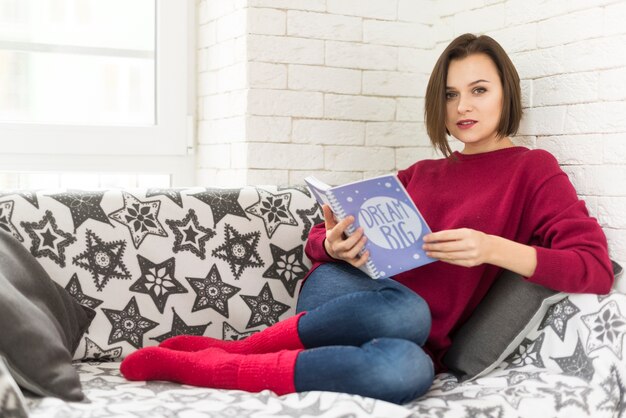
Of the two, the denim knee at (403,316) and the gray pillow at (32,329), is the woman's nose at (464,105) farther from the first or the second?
the gray pillow at (32,329)

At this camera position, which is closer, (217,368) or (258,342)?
(217,368)

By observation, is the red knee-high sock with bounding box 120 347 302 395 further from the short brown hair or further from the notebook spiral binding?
the short brown hair

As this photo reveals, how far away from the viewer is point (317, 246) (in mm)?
2104

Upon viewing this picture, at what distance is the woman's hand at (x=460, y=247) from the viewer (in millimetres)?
1817

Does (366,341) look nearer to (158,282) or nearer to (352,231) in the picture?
(352,231)

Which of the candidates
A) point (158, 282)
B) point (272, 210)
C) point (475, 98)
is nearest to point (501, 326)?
point (475, 98)

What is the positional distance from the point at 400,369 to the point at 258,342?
39 cm

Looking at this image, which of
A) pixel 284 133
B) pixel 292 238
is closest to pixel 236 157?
pixel 284 133

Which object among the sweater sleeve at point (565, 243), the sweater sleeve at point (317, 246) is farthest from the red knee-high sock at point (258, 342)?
the sweater sleeve at point (565, 243)

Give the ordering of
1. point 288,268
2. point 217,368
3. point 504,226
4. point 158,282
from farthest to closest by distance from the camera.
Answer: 1. point 288,268
2. point 158,282
3. point 504,226
4. point 217,368

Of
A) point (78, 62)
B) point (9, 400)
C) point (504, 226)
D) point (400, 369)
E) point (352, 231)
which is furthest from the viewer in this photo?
point (78, 62)

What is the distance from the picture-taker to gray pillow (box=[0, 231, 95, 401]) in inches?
64.6

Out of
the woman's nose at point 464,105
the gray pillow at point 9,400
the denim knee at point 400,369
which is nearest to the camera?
the gray pillow at point 9,400

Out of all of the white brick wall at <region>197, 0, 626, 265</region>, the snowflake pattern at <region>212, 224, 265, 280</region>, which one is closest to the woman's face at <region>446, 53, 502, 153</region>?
the white brick wall at <region>197, 0, 626, 265</region>
